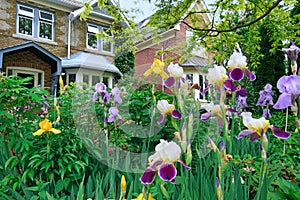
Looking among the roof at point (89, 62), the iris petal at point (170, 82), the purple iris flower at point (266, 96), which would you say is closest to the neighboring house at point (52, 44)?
the roof at point (89, 62)

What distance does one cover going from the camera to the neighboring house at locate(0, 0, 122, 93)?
Result: 9.09 meters

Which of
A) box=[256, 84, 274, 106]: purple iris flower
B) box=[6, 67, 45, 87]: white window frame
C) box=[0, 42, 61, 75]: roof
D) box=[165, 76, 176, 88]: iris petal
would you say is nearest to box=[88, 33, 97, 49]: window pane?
box=[0, 42, 61, 75]: roof

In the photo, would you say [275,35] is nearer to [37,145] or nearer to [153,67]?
[153,67]

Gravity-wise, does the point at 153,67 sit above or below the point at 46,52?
below

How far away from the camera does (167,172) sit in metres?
0.75

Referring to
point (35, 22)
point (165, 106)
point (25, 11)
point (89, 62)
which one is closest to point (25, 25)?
point (35, 22)

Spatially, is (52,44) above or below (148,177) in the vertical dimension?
above

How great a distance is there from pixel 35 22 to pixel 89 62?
2286 millimetres

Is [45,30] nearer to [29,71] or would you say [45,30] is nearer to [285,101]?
[29,71]

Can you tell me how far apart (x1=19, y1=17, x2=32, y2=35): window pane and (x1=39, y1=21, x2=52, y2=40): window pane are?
0.41m

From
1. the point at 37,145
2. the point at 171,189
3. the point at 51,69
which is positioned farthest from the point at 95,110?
the point at 51,69

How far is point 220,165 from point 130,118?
1434 mm

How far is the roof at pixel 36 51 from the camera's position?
8.42 meters

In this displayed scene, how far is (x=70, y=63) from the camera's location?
33.1ft
